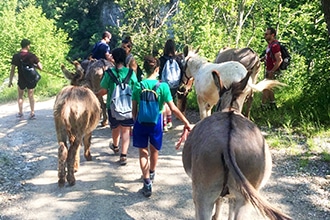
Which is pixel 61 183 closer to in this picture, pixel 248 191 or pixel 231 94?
pixel 231 94

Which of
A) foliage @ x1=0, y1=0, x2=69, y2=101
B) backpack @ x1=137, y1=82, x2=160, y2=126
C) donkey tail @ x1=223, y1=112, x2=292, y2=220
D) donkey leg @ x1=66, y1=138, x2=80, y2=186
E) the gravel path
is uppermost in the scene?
foliage @ x1=0, y1=0, x2=69, y2=101

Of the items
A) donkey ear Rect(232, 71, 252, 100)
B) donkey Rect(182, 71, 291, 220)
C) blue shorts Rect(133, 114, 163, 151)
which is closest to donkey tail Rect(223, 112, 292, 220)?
donkey Rect(182, 71, 291, 220)

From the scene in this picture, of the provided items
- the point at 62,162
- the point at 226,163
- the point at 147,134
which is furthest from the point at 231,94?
the point at 62,162

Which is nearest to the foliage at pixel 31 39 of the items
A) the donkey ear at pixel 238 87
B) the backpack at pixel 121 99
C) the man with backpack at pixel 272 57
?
the man with backpack at pixel 272 57

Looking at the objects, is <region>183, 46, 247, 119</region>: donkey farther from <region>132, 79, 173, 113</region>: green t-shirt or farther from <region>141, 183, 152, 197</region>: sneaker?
<region>141, 183, 152, 197</region>: sneaker

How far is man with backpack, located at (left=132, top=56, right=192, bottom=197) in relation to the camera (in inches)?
190

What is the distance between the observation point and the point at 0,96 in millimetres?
12961

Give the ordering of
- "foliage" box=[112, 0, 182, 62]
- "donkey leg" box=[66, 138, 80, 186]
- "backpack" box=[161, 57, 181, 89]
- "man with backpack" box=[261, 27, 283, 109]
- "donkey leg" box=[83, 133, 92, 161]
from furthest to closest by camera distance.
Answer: "foliage" box=[112, 0, 182, 62] → "man with backpack" box=[261, 27, 283, 109] → "backpack" box=[161, 57, 181, 89] → "donkey leg" box=[83, 133, 92, 161] → "donkey leg" box=[66, 138, 80, 186]

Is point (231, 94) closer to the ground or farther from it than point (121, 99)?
farther from it

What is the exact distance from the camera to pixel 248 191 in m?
2.63

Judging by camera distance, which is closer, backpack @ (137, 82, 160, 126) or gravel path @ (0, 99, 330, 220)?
gravel path @ (0, 99, 330, 220)

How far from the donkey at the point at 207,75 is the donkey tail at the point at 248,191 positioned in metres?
3.13

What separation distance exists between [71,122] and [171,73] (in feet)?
8.43

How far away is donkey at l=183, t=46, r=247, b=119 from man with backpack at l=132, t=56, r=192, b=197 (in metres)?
1.41
